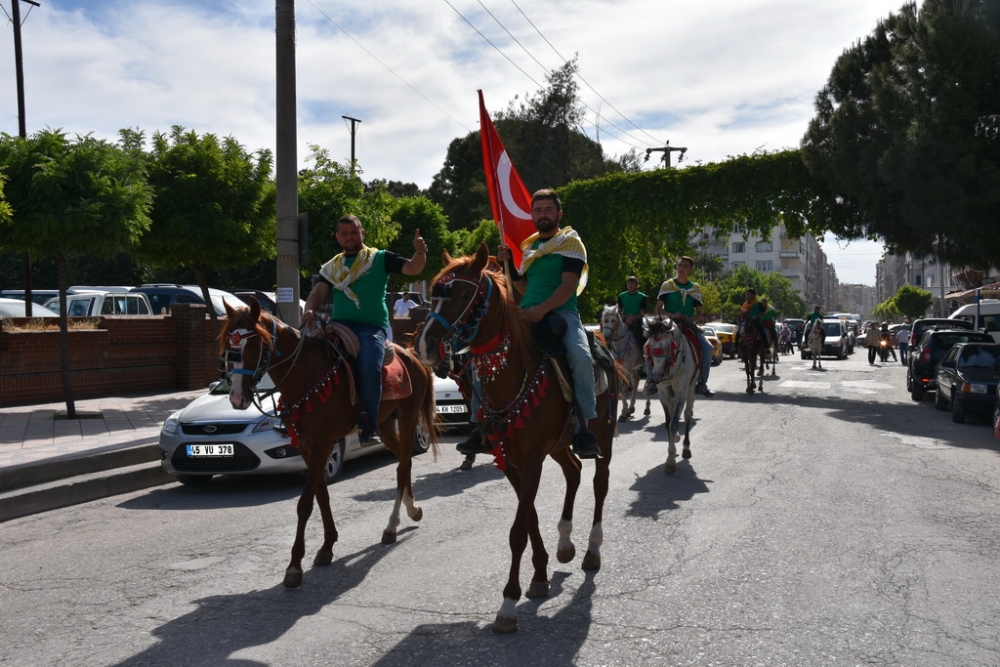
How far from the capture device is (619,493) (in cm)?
901

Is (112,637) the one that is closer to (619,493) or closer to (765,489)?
(619,493)

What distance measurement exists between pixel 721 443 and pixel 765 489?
3575 millimetres

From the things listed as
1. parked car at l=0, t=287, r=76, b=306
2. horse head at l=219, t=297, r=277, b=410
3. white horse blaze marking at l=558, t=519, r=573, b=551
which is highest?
parked car at l=0, t=287, r=76, b=306

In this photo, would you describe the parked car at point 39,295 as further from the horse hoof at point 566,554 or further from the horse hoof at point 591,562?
the horse hoof at point 566,554

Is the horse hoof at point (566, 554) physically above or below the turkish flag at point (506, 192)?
below

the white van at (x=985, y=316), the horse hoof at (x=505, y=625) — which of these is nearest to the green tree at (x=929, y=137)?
the white van at (x=985, y=316)

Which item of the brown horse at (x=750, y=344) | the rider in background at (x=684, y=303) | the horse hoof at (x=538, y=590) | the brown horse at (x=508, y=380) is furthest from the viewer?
the brown horse at (x=750, y=344)

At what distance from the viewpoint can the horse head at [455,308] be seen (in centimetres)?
480

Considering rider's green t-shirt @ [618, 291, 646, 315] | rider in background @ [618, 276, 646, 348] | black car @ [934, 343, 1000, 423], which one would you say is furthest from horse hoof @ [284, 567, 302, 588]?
black car @ [934, 343, 1000, 423]

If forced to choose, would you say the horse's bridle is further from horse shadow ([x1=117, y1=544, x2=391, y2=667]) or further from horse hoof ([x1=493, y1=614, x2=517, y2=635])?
horse shadow ([x1=117, y1=544, x2=391, y2=667])

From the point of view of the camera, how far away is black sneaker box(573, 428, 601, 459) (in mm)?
5621

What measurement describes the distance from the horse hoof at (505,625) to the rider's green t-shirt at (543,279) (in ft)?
6.57

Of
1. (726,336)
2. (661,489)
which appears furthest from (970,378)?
(726,336)

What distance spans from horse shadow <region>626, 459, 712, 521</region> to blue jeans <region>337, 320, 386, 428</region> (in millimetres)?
2732
